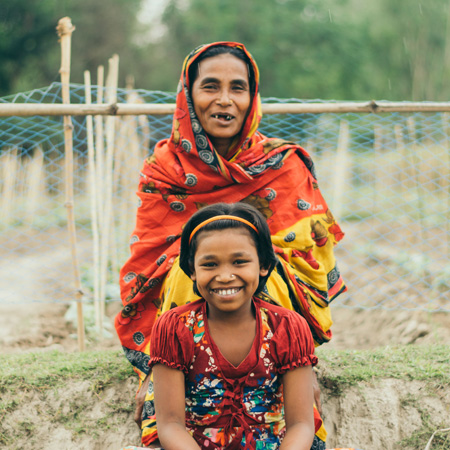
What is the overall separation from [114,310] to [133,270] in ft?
10.7

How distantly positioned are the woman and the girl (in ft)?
1.94

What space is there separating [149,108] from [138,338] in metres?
1.49

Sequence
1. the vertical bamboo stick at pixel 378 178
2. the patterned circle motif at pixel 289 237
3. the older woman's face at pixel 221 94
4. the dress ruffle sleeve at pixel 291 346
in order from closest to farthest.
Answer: the dress ruffle sleeve at pixel 291 346 < the patterned circle motif at pixel 289 237 < the older woman's face at pixel 221 94 < the vertical bamboo stick at pixel 378 178

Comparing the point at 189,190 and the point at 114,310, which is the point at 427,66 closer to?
the point at 114,310

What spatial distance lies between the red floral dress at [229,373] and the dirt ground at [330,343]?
37.4 inches

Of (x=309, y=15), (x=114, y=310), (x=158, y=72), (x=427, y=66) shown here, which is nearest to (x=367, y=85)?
(x=309, y=15)

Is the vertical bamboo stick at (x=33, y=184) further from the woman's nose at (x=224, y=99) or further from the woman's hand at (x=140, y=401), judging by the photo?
the woman's hand at (x=140, y=401)

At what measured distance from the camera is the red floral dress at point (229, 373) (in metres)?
2.07

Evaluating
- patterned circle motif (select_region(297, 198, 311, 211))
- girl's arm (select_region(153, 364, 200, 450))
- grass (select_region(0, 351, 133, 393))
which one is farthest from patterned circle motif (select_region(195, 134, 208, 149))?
grass (select_region(0, 351, 133, 393))

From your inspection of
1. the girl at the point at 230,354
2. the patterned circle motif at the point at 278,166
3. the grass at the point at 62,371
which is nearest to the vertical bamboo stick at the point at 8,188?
the grass at the point at 62,371

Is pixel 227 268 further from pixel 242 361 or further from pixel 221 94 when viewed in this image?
pixel 221 94

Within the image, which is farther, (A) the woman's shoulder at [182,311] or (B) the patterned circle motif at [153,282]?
(B) the patterned circle motif at [153,282]

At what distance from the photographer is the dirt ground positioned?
290 centimetres

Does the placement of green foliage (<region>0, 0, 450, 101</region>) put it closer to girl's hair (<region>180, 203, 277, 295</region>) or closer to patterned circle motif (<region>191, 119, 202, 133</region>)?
patterned circle motif (<region>191, 119, 202, 133</region>)
